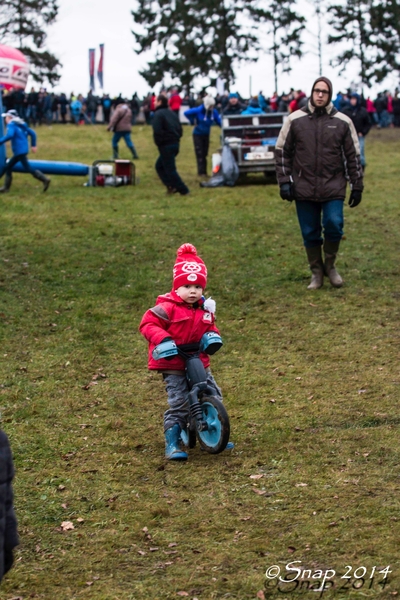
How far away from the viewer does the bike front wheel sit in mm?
6152

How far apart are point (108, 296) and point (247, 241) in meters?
3.72

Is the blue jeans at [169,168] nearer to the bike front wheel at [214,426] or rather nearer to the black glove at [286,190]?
the black glove at [286,190]

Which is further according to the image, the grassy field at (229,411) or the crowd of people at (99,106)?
the crowd of people at (99,106)

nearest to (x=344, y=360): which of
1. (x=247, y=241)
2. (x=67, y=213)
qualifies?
(x=247, y=241)

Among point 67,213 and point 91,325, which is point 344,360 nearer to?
point 91,325

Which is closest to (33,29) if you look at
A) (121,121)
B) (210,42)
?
(210,42)

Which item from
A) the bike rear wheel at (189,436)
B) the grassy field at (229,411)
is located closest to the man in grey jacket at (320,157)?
the grassy field at (229,411)

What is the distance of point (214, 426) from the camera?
631 centimetres

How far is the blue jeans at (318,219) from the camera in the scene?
10.7m

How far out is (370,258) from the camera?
13461 mm

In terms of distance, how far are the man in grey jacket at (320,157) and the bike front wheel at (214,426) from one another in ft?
15.7

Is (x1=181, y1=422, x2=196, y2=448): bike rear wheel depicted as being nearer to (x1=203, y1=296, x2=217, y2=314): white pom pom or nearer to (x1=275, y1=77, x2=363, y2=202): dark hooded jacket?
(x1=203, y1=296, x2=217, y2=314): white pom pom

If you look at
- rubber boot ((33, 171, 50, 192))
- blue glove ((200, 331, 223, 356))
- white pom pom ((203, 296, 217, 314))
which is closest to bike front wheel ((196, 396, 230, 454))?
blue glove ((200, 331, 223, 356))

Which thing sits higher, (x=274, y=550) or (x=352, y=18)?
(x=352, y=18)
